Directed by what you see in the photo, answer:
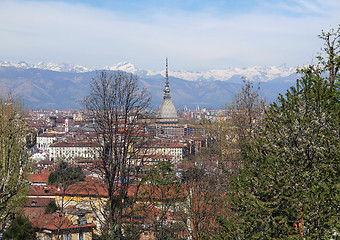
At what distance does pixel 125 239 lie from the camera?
13.8m

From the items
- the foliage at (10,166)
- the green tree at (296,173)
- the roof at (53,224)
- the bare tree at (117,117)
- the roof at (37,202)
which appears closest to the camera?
the foliage at (10,166)

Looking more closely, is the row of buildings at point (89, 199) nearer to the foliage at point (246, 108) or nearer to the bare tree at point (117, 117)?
the bare tree at point (117, 117)

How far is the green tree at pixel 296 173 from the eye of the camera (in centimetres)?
872

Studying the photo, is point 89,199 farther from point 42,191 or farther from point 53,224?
point 42,191

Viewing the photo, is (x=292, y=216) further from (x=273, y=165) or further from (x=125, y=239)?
(x=125, y=239)

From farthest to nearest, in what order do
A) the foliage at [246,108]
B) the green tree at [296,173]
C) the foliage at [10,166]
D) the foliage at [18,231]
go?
1. the foliage at [246,108]
2. the foliage at [18,231]
3. the green tree at [296,173]
4. the foliage at [10,166]

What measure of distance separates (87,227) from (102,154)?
9.45m


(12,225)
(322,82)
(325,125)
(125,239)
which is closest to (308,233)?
(325,125)

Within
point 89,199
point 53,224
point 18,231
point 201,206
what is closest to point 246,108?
point 201,206

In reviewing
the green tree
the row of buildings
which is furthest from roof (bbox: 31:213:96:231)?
the green tree

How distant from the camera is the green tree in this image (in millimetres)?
8719

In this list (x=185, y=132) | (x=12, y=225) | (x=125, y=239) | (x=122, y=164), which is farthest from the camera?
(x=185, y=132)

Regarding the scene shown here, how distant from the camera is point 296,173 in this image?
9.46 meters

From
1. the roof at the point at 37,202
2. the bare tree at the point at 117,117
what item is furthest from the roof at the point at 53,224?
the roof at the point at 37,202
